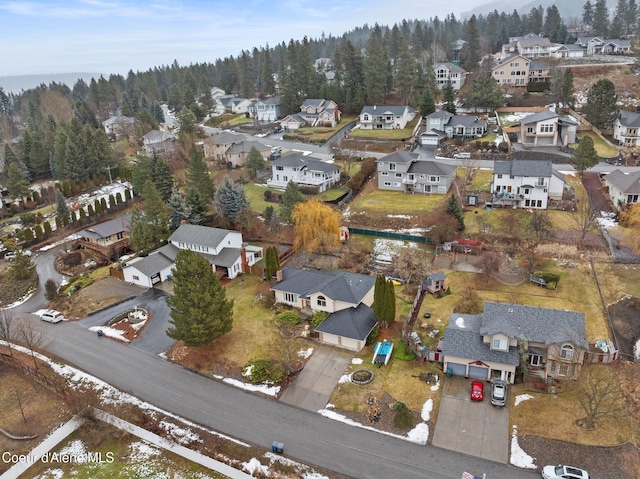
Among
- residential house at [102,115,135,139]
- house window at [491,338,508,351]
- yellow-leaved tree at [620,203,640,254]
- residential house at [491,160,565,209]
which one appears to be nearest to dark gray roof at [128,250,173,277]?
house window at [491,338,508,351]

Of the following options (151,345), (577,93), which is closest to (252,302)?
(151,345)

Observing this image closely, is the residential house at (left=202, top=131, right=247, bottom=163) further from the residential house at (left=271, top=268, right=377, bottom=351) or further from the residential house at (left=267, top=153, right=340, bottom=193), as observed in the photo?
the residential house at (left=271, top=268, right=377, bottom=351)

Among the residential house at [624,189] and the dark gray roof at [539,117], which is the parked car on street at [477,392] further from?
the dark gray roof at [539,117]

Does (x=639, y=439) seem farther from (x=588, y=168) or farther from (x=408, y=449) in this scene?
(x=588, y=168)

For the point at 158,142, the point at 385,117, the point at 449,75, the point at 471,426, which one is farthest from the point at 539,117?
the point at 158,142

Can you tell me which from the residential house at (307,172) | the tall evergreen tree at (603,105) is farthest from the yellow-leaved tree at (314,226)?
the tall evergreen tree at (603,105)

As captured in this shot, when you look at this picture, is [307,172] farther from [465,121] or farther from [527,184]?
[465,121]
